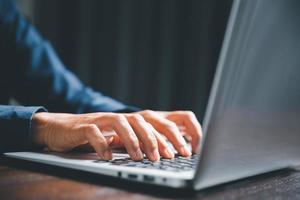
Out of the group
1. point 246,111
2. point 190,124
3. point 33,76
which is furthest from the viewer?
point 33,76

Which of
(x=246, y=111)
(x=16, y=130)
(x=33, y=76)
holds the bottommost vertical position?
(x=33, y=76)

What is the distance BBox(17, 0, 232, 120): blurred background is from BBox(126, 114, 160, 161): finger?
1.35 metres

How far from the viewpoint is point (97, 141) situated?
1.95 ft

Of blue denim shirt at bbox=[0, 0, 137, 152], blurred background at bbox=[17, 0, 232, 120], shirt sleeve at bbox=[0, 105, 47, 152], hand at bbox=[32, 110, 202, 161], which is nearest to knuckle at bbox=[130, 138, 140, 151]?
hand at bbox=[32, 110, 202, 161]

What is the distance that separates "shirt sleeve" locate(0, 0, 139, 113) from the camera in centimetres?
137

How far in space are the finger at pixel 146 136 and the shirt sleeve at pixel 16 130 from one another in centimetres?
20

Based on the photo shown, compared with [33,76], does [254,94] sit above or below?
above

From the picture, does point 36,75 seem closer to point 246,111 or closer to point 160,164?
point 160,164

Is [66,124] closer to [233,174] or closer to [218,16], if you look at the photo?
[233,174]

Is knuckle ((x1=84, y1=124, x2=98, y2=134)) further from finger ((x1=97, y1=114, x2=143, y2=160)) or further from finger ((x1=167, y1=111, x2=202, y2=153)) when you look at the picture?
finger ((x1=167, y1=111, x2=202, y2=153))

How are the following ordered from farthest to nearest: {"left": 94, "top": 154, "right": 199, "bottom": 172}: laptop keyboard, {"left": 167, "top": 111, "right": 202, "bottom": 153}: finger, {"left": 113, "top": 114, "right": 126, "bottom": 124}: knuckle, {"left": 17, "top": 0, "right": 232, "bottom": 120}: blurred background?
1. {"left": 17, "top": 0, "right": 232, "bottom": 120}: blurred background
2. {"left": 167, "top": 111, "right": 202, "bottom": 153}: finger
3. {"left": 113, "top": 114, "right": 126, "bottom": 124}: knuckle
4. {"left": 94, "top": 154, "right": 199, "bottom": 172}: laptop keyboard

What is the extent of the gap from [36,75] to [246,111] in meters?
1.11

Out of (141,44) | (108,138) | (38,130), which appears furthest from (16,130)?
(141,44)

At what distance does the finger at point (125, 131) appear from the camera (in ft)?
1.96
